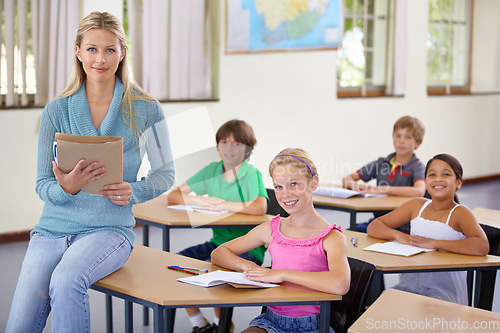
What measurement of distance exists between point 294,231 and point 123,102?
0.79m

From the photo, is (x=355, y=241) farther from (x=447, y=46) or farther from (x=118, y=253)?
(x=447, y=46)

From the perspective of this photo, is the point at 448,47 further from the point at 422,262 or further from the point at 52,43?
the point at 422,262

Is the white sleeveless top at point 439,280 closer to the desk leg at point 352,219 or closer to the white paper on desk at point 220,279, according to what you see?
the desk leg at point 352,219

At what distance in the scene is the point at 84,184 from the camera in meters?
2.14

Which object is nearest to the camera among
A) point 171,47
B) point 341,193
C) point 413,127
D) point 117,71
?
point 117,71

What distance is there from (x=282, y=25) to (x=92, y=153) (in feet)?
14.7

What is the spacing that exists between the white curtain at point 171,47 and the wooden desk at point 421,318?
413 centimetres

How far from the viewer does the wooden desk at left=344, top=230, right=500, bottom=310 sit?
7.82 feet

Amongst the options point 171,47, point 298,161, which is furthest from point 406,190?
point 171,47

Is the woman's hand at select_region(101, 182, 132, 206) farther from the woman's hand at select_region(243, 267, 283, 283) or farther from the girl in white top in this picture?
the girl in white top

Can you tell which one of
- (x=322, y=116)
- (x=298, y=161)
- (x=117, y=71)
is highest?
(x=117, y=71)

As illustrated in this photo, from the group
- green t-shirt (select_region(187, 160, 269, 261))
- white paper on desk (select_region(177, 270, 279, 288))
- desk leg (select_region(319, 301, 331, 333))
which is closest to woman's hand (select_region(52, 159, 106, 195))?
white paper on desk (select_region(177, 270, 279, 288))

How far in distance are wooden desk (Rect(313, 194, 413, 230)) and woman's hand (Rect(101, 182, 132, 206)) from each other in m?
1.67

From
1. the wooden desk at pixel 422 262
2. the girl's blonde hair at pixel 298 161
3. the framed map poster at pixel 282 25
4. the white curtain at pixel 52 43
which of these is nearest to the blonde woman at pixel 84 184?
the girl's blonde hair at pixel 298 161
